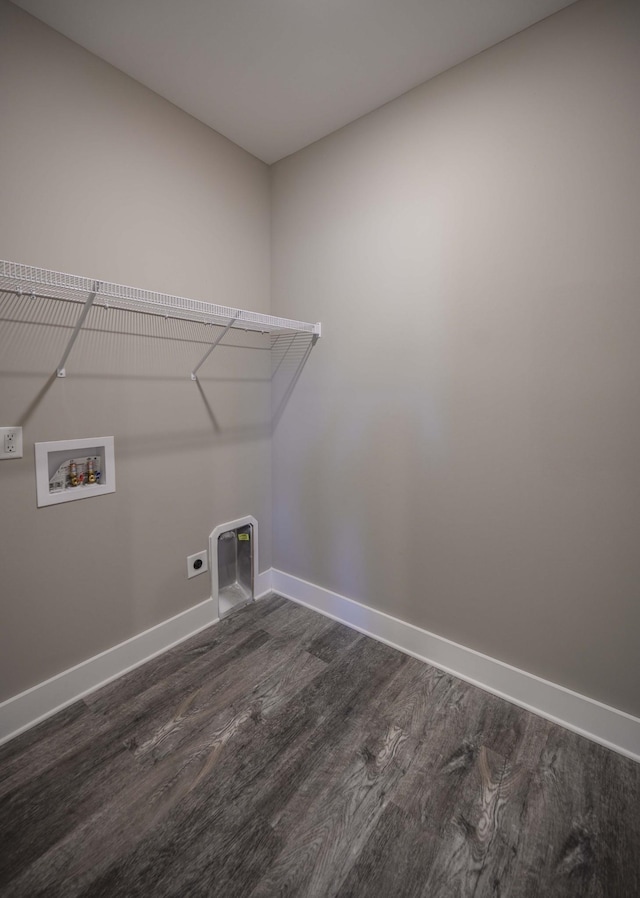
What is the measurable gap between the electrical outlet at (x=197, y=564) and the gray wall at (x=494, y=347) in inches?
26.8

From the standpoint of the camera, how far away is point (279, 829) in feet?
3.79

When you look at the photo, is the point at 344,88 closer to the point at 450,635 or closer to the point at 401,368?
the point at 401,368

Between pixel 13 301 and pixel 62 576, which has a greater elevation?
pixel 13 301

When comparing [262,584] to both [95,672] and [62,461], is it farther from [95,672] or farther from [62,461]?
[62,461]

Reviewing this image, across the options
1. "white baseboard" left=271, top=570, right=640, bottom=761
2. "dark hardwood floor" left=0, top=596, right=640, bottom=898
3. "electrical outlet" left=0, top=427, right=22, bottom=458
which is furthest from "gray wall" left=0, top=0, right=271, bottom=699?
"white baseboard" left=271, top=570, right=640, bottom=761

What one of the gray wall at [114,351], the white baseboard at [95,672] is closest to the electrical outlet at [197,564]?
the gray wall at [114,351]

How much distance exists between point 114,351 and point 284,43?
134cm

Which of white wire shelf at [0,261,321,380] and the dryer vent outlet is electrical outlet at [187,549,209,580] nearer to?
the dryer vent outlet

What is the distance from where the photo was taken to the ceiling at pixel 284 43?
1.35m

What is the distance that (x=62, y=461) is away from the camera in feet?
5.16

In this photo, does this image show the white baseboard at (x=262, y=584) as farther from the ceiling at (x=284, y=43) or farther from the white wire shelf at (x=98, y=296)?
the ceiling at (x=284, y=43)

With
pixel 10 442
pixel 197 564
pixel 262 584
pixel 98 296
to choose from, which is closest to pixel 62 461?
→ pixel 10 442

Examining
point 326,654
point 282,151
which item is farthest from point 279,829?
point 282,151

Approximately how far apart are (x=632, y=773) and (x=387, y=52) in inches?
108
